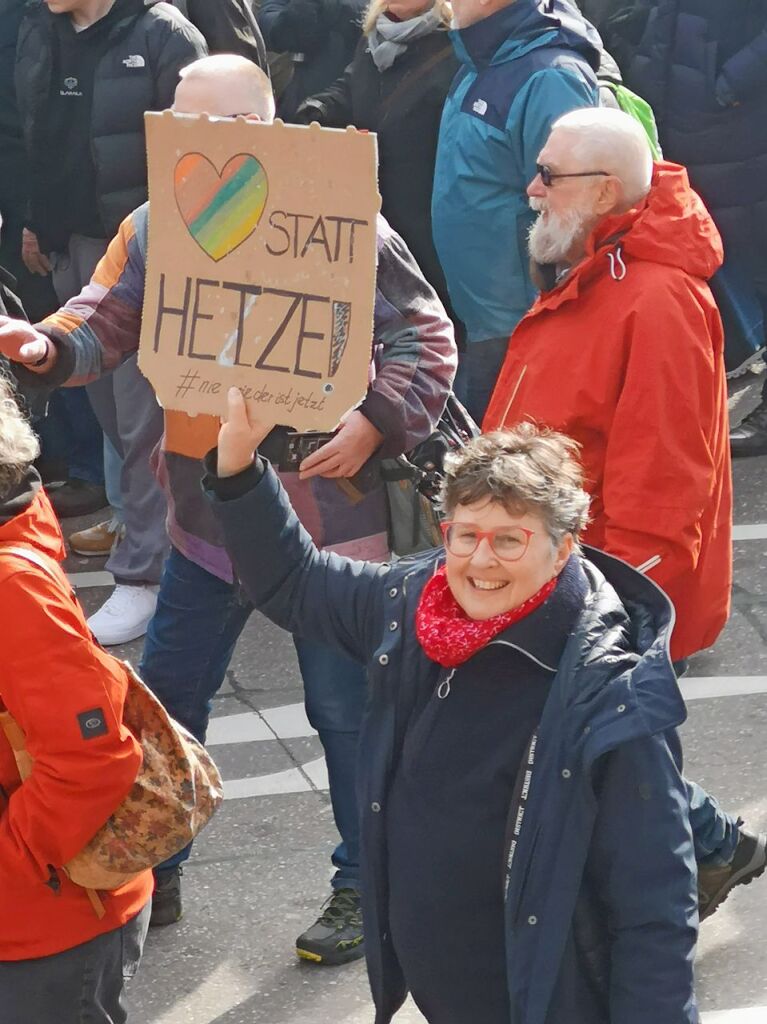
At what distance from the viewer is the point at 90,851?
289 cm

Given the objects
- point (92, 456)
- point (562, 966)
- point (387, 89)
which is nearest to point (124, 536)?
point (92, 456)

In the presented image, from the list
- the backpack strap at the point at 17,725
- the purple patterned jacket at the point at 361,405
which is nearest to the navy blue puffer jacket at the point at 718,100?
the purple patterned jacket at the point at 361,405

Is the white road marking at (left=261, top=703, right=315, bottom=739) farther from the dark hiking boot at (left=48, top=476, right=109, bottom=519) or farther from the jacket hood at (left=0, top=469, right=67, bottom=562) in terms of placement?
the jacket hood at (left=0, top=469, right=67, bottom=562)

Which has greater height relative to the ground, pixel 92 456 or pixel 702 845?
pixel 702 845

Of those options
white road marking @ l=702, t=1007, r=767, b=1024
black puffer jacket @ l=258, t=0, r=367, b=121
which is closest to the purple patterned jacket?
white road marking @ l=702, t=1007, r=767, b=1024

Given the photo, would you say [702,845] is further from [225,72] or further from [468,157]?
[468,157]

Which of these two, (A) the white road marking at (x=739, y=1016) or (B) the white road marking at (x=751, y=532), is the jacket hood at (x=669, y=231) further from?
(B) the white road marking at (x=751, y=532)

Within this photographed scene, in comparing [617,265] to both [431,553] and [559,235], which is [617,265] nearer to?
[559,235]

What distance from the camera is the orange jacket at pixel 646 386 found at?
3.66 m

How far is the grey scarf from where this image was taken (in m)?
6.08

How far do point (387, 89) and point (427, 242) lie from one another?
556 mm

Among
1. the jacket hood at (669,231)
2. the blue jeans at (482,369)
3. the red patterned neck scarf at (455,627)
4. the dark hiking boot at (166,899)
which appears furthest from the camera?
the blue jeans at (482,369)

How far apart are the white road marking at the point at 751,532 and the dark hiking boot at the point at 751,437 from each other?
655mm

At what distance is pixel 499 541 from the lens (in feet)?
9.03
